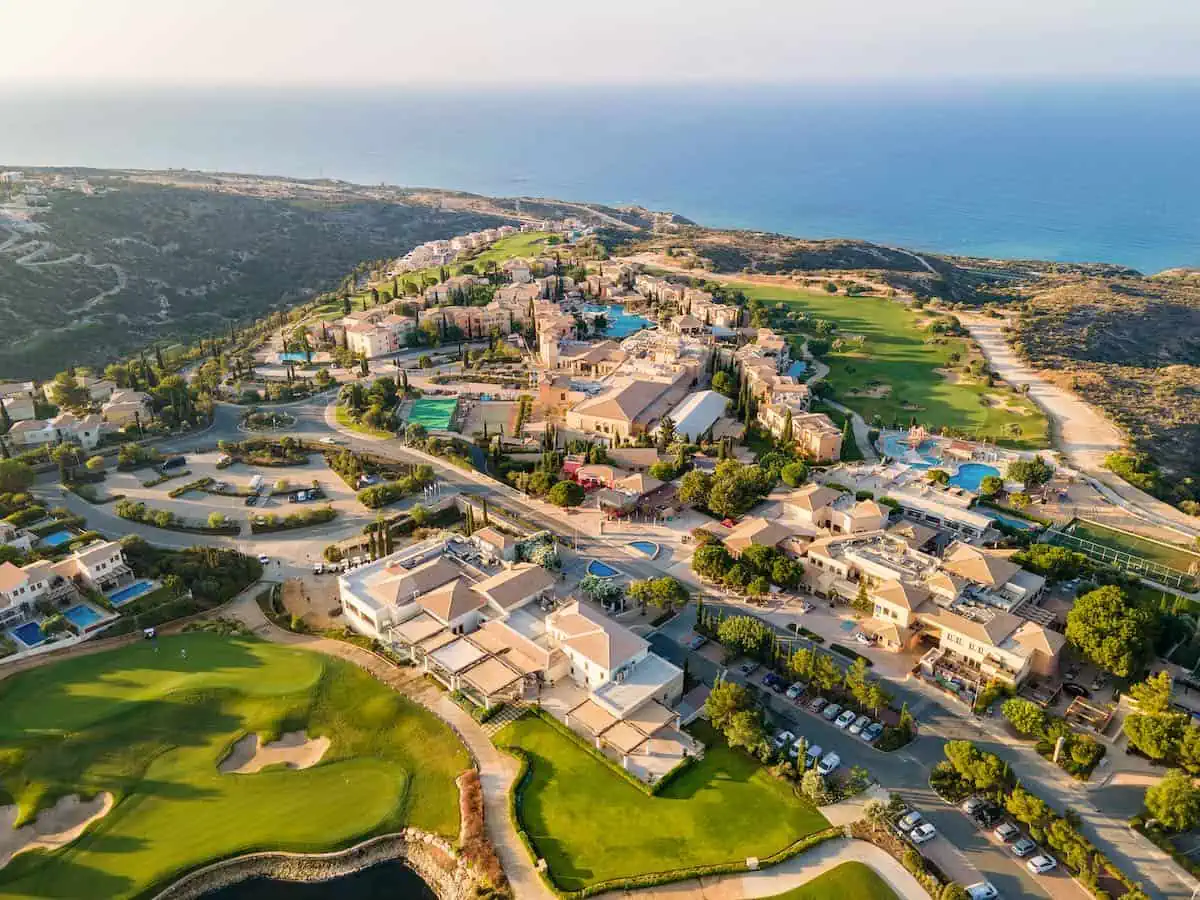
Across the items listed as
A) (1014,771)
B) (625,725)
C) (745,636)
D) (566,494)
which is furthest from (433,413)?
(1014,771)

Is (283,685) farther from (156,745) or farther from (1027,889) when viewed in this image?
(1027,889)

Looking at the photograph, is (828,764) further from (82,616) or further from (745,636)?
(82,616)

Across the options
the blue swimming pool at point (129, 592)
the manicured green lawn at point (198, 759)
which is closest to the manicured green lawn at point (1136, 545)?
the manicured green lawn at point (198, 759)

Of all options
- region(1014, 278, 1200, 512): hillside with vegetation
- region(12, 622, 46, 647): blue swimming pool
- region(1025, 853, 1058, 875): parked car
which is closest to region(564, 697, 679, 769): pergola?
region(1025, 853, 1058, 875): parked car

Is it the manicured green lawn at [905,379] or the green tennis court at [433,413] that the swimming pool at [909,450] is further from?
the green tennis court at [433,413]

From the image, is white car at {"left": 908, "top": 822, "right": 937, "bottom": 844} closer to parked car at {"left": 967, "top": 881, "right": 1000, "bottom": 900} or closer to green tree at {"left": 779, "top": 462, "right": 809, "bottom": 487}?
parked car at {"left": 967, "top": 881, "right": 1000, "bottom": 900}
